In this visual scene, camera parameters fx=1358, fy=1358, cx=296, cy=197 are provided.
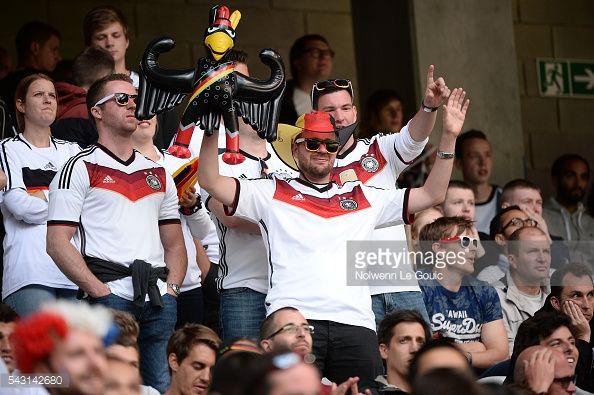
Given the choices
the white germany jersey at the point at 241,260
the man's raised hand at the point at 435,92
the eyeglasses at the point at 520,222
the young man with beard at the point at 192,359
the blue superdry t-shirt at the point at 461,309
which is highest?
the man's raised hand at the point at 435,92

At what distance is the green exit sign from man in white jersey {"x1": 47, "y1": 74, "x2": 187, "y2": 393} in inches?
259

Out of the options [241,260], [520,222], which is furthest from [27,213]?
[520,222]

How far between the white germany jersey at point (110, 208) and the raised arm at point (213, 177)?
0.42 meters

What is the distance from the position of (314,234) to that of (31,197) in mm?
1500

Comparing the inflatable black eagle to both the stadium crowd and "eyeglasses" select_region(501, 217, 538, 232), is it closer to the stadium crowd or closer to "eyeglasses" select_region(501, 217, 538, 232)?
the stadium crowd

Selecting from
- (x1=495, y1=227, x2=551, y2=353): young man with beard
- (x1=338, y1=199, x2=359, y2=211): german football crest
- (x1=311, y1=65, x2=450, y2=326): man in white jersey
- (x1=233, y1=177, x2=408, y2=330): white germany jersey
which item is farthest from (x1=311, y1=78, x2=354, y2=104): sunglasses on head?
Answer: (x1=495, y1=227, x2=551, y2=353): young man with beard

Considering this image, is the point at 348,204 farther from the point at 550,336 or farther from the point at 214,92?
the point at 550,336

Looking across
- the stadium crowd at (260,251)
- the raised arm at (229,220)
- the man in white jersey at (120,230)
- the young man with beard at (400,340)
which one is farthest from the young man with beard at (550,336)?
the man in white jersey at (120,230)

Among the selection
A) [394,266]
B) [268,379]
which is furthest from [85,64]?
[268,379]

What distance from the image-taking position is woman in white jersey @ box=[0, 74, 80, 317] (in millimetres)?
6754

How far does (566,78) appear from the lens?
12703mm

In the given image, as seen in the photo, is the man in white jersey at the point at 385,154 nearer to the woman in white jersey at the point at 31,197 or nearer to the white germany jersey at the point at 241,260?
the white germany jersey at the point at 241,260

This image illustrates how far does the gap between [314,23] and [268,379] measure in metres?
8.42

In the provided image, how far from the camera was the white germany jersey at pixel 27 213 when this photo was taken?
6.77 meters
